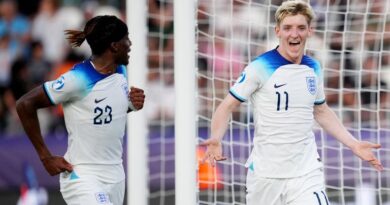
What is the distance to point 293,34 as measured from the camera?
→ 6719 mm

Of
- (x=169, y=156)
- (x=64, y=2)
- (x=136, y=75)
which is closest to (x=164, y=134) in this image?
(x=169, y=156)

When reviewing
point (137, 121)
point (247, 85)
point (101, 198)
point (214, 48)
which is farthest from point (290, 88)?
point (214, 48)

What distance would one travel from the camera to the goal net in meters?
10.4

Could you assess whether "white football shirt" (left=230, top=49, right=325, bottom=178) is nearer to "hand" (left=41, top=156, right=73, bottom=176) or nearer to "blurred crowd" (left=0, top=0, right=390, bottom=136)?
"hand" (left=41, top=156, right=73, bottom=176)

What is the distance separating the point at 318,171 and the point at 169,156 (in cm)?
447

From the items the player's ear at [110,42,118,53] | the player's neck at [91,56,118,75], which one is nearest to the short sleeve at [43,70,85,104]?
the player's neck at [91,56,118,75]

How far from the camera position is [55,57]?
555 inches

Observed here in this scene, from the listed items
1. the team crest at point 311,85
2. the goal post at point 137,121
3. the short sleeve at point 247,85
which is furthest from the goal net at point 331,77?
the short sleeve at point 247,85

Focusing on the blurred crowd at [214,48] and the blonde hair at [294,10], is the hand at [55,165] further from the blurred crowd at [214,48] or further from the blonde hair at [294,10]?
the blurred crowd at [214,48]

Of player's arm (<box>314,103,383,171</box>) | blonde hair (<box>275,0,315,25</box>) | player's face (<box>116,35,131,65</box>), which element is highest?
blonde hair (<box>275,0,315,25</box>)

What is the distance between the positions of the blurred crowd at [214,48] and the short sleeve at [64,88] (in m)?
2.44

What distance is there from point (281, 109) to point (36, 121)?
1.52 metres

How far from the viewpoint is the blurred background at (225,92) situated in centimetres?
1038

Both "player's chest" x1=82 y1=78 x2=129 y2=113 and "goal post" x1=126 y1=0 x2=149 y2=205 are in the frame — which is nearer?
"player's chest" x1=82 y1=78 x2=129 y2=113
